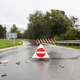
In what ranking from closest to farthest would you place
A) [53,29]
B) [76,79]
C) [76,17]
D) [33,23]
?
[76,79] → [53,29] → [76,17] → [33,23]

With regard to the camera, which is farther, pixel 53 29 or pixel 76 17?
pixel 76 17

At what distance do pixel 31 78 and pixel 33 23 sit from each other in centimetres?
6226

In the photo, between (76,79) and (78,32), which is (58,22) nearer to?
(78,32)

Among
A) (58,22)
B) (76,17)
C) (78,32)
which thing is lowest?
(78,32)

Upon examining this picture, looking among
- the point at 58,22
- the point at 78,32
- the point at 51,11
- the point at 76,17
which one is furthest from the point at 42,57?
the point at 76,17

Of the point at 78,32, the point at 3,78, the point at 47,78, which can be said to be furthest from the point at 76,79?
the point at 78,32

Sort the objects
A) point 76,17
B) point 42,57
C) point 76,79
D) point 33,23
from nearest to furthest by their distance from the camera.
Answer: point 76,79 → point 42,57 → point 76,17 → point 33,23

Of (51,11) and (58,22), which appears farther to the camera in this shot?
(51,11)

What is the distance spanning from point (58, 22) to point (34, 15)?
25.4 metres

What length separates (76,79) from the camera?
12.5 feet

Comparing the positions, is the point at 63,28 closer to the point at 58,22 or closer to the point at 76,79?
the point at 58,22

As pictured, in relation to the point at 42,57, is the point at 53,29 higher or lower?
higher

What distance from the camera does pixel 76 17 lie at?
180ft

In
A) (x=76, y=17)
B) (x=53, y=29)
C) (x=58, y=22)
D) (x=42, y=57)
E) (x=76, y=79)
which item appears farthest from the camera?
(x=76, y=17)
